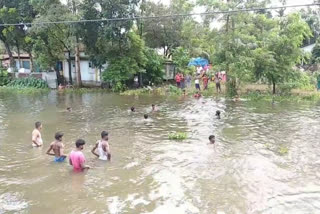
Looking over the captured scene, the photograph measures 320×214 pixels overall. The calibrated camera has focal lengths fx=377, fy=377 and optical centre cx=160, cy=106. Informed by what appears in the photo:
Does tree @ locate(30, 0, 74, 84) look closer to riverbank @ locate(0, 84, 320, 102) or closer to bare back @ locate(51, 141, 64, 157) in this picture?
riverbank @ locate(0, 84, 320, 102)

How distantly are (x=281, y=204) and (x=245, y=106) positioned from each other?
1547 centimetres

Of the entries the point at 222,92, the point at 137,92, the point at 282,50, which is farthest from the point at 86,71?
the point at 282,50

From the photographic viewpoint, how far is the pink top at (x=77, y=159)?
10906mm

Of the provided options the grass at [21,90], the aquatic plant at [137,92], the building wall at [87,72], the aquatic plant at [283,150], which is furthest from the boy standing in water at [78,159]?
the building wall at [87,72]

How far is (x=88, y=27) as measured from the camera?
32281 mm

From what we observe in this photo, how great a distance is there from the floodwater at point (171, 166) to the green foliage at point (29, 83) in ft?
50.8

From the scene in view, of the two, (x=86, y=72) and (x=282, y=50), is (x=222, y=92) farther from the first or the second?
(x=86, y=72)

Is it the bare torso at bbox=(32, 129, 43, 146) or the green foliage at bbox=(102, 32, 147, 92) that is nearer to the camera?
the bare torso at bbox=(32, 129, 43, 146)

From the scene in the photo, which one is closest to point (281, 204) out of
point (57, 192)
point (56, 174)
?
point (57, 192)

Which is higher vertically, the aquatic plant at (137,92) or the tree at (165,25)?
the tree at (165,25)

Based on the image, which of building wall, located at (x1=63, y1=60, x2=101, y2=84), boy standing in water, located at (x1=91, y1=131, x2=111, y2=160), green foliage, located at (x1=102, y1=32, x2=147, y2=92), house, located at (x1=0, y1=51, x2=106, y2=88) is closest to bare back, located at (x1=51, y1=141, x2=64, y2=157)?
boy standing in water, located at (x1=91, y1=131, x2=111, y2=160)

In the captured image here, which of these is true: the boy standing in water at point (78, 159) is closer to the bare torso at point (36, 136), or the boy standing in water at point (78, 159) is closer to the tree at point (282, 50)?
the bare torso at point (36, 136)

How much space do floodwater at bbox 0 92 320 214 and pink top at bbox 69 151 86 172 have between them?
293 mm

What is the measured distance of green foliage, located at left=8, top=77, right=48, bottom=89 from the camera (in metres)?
36.9
